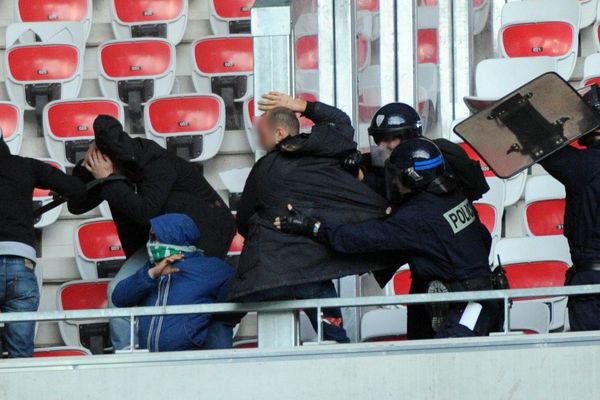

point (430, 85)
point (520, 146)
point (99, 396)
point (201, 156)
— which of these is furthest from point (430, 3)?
point (99, 396)

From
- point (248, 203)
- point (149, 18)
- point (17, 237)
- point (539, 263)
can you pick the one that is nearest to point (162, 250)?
point (248, 203)

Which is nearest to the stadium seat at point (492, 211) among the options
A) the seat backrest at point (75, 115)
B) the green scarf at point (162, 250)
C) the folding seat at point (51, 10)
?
the green scarf at point (162, 250)

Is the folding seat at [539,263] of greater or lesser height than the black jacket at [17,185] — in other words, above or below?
below

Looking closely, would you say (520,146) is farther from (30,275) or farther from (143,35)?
(143,35)

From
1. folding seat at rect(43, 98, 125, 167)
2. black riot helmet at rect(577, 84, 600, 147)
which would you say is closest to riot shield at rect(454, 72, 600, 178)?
black riot helmet at rect(577, 84, 600, 147)

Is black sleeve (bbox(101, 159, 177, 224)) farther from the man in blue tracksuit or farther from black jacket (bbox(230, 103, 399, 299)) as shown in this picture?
black jacket (bbox(230, 103, 399, 299))

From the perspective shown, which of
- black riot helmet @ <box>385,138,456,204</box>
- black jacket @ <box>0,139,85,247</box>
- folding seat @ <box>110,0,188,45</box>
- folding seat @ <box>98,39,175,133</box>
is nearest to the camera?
black riot helmet @ <box>385,138,456,204</box>

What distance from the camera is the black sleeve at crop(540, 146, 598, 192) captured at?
6.18 meters

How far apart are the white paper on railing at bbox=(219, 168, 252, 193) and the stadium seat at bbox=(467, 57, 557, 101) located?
1.33 metres

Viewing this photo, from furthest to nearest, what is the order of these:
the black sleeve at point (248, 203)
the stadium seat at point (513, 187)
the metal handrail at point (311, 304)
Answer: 1. the stadium seat at point (513, 187)
2. the black sleeve at point (248, 203)
3. the metal handrail at point (311, 304)

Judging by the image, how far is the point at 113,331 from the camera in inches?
273

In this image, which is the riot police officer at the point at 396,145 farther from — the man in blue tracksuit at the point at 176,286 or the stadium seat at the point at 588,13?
the stadium seat at the point at 588,13

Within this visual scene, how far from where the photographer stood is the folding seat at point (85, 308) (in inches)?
316

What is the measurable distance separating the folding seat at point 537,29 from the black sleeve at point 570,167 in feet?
13.2
